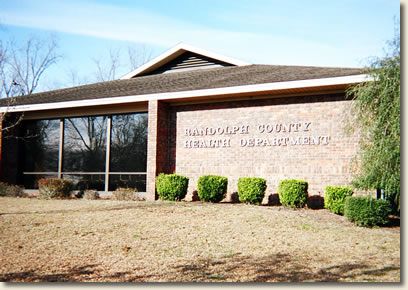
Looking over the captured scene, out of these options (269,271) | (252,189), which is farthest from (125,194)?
(269,271)

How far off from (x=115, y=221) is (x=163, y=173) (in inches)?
188

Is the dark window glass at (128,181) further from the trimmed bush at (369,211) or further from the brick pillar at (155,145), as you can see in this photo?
the trimmed bush at (369,211)

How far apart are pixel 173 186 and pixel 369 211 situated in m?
5.97

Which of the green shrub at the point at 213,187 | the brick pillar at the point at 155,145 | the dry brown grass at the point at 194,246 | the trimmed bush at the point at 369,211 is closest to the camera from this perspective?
the dry brown grass at the point at 194,246

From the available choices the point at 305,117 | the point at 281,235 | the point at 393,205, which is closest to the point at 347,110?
the point at 305,117

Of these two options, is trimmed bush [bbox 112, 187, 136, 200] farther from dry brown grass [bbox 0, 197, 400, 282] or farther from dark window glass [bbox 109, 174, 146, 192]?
dry brown grass [bbox 0, 197, 400, 282]

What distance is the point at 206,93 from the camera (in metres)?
15.0

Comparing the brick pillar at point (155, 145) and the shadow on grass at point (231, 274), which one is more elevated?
the brick pillar at point (155, 145)

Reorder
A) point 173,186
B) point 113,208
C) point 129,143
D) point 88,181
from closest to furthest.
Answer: point 113,208 → point 173,186 → point 129,143 → point 88,181

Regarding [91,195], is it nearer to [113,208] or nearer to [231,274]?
[113,208]

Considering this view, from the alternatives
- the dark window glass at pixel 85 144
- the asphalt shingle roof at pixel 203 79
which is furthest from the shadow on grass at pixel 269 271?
the dark window glass at pixel 85 144

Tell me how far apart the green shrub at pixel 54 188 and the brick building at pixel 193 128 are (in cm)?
99

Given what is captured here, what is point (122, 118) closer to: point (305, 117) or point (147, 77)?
point (147, 77)

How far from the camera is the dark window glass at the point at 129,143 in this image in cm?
1705
